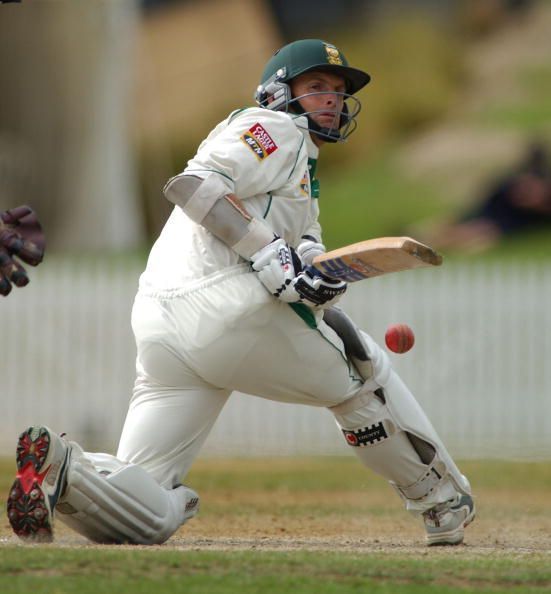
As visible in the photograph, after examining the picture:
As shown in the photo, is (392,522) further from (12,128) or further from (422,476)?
(12,128)

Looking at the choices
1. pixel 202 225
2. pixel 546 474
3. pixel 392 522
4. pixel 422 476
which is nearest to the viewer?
pixel 202 225

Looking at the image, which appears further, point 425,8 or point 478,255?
point 425,8

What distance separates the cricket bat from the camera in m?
5.17

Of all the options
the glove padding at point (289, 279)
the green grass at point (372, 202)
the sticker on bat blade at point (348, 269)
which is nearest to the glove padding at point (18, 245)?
the glove padding at point (289, 279)

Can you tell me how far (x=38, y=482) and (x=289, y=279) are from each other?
1.21 meters

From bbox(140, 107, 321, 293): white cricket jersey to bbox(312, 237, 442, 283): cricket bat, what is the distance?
1.23ft

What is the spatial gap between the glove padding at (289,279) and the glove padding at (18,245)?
33.9 inches

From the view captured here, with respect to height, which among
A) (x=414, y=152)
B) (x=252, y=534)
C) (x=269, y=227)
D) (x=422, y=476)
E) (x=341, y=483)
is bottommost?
(x=414, y=152)

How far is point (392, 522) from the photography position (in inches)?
305

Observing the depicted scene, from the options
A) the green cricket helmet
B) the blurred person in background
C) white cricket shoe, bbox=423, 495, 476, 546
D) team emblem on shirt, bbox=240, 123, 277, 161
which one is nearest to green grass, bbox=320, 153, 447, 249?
the blurred person in background

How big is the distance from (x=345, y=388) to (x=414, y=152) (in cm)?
2308

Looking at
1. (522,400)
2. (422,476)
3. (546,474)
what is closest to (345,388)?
(422,476)

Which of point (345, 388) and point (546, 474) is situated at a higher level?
point (345, 388)

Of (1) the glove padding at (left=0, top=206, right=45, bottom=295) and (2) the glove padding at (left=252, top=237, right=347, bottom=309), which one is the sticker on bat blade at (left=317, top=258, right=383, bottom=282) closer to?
(2) the glove padding at (left=252, top=237, right=347, bottom=309)
